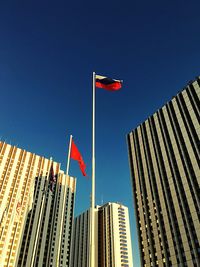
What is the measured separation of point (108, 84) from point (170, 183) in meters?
56.0

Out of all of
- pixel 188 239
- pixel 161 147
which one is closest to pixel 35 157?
pixel 161 147

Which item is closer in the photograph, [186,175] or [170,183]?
[186,175]

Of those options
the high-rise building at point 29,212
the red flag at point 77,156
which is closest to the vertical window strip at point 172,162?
the red flag at point 77,156

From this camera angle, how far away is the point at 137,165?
90625mm

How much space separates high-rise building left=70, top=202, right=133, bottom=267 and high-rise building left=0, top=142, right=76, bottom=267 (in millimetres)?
39289

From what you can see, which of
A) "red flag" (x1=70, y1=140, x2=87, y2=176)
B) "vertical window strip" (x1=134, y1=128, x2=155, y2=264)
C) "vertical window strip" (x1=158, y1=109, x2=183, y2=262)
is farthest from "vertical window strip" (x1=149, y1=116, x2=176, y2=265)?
"red flag" (x1=70, y1=140, x2=87, y2=176)

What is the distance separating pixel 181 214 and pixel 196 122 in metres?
27.6

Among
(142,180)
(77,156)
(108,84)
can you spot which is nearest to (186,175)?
(142,180)

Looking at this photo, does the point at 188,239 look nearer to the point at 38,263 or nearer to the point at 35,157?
the point at 38,263

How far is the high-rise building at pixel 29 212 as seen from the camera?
105m

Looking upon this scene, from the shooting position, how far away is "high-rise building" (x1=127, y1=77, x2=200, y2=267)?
2518 inches

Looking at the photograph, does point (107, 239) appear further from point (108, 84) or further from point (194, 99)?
point (108, 84)

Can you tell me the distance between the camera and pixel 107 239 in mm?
154375

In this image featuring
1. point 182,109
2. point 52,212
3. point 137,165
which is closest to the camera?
point 182,109
